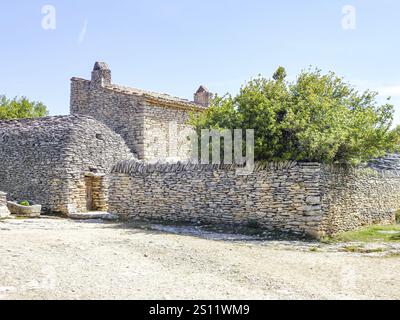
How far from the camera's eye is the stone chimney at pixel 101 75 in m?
22.9

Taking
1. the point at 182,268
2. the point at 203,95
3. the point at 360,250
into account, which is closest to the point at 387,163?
the point at 360,250

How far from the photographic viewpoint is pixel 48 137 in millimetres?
19016

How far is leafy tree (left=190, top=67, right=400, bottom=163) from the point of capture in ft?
42.7

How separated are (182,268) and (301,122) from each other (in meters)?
6.91

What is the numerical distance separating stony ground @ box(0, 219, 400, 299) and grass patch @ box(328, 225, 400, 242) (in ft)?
4.38

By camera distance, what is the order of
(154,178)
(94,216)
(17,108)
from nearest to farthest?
(154,178) → (94,216) → (17,108)

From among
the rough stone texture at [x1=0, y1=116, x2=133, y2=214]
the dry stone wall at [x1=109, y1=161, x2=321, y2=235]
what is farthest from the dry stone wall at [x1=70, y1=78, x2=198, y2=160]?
the dry stone wall at [x1=109, y1=161, x2=321, y2=235]

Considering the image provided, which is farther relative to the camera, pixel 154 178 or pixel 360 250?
pixel 154 178

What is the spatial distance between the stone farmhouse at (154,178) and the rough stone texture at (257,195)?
0.03 metres

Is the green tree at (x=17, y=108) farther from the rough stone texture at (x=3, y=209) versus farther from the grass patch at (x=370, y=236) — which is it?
the grass patch at (x=370, y=236)

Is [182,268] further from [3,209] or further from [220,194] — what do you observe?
[3,209]

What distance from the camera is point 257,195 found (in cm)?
1309
